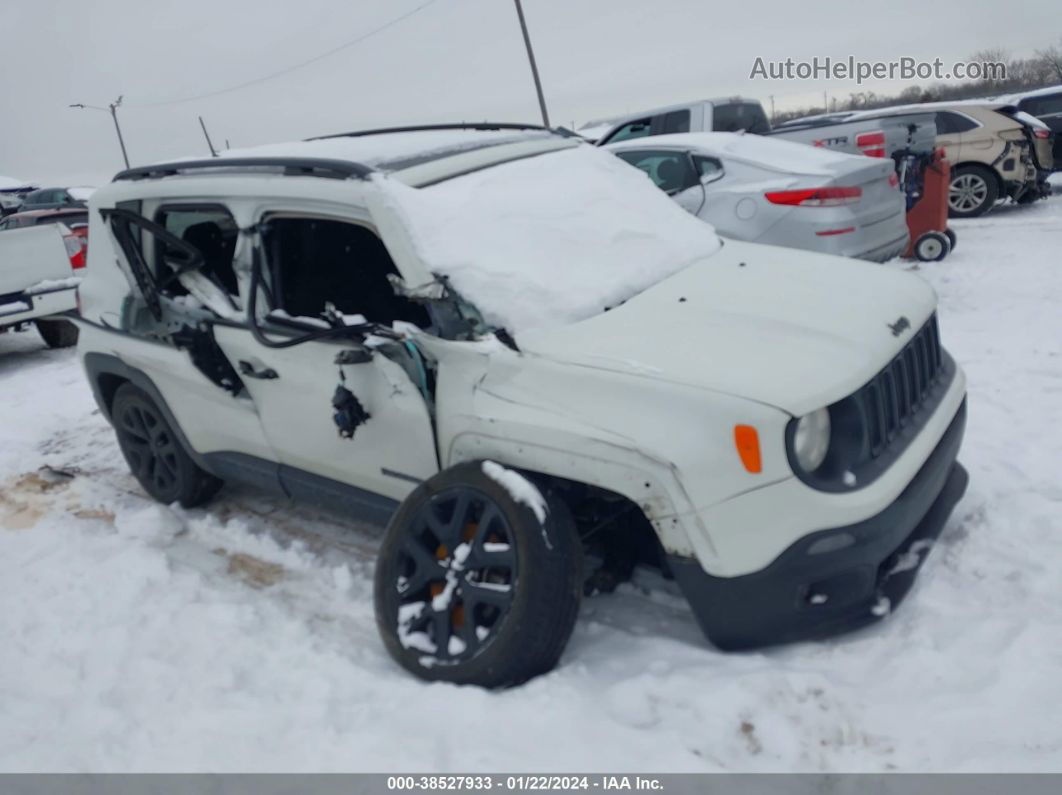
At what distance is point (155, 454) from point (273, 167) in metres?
1.96

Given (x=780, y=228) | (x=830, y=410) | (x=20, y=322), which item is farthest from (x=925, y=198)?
(x=20, y=322)

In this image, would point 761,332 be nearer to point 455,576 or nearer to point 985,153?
point 455,576

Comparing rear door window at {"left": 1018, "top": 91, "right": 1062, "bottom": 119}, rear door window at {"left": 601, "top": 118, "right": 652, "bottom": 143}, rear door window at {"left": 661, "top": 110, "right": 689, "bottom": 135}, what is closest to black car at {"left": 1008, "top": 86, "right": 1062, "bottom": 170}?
rear door window at {"left": 1018, "top": 91, "right": 1062, "bottom": 119}

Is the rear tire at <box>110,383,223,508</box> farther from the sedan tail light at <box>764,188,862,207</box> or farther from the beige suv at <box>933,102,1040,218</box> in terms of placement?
the beige suv at <box>933,102,1040,218</box>

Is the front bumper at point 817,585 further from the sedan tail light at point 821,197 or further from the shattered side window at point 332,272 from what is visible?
the sedan tail light at point 821,197

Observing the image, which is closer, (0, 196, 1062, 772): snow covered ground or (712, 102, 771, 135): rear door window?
(0, 196, 1062, 772): snow covered ground

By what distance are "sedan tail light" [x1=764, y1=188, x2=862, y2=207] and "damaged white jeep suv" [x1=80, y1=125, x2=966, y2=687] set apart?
2947mm

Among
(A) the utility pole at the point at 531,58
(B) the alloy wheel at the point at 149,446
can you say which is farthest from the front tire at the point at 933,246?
(A) the utility pole at the point at 531,58

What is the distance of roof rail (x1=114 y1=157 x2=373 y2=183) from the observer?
3234 millimetres

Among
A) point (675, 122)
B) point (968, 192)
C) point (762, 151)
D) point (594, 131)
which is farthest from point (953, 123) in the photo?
point (594, 131)

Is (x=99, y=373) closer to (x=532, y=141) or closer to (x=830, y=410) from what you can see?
(x=532, y=141)

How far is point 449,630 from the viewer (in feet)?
9.50

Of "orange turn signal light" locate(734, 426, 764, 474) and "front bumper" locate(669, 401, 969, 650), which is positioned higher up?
"orange turn signal light" locate(734, 426, 764, 474)

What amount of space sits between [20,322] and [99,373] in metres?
4.63
